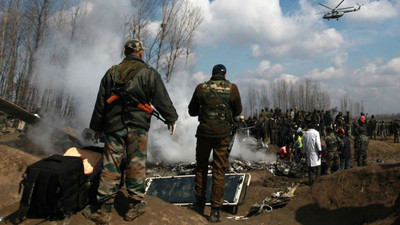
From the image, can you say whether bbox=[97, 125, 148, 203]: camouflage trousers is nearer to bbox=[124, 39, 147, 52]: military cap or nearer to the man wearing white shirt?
bbox=[124, 39, 147, 52]: military cap

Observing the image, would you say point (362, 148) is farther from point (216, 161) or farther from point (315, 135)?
point (216, 161)

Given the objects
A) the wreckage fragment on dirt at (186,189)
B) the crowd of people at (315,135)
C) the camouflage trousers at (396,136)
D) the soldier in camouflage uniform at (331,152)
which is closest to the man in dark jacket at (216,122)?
the wreckage fragment on dirt at (186,189)

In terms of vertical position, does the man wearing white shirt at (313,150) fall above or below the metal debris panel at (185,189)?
above

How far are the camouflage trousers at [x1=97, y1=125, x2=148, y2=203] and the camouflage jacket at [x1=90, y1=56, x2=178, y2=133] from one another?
0.09 m

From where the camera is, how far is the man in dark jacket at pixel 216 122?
4.19 metres

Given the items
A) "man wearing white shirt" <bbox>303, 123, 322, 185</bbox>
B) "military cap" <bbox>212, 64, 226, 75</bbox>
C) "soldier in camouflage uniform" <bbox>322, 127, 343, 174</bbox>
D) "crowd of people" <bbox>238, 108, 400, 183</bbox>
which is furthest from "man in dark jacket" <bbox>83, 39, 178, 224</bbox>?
"soldier in camouflage uniform" <bbox>322, 127, 343, 174</bbox>

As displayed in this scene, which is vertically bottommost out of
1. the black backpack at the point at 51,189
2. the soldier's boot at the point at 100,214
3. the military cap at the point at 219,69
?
the soldier's boot at the point at 100,214

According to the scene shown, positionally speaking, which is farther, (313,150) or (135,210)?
(313,150)

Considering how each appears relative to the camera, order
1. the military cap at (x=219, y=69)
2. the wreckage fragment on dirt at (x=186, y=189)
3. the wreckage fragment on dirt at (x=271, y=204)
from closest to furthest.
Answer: the military cap at (x=219, y=69), the wreckage fragment on dirt at (x=271, y=204), the wreckage fragment on dirt at (x=186, y=189)

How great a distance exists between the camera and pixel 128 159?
361 centimetres

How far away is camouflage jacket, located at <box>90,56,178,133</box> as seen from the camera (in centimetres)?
359

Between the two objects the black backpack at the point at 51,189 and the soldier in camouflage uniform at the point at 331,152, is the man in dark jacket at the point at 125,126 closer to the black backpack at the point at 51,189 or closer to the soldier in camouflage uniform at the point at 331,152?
the black backpack at the point at 51,189

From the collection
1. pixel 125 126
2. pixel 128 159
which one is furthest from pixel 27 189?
pixel 125 126

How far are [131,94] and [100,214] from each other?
1340 mm
